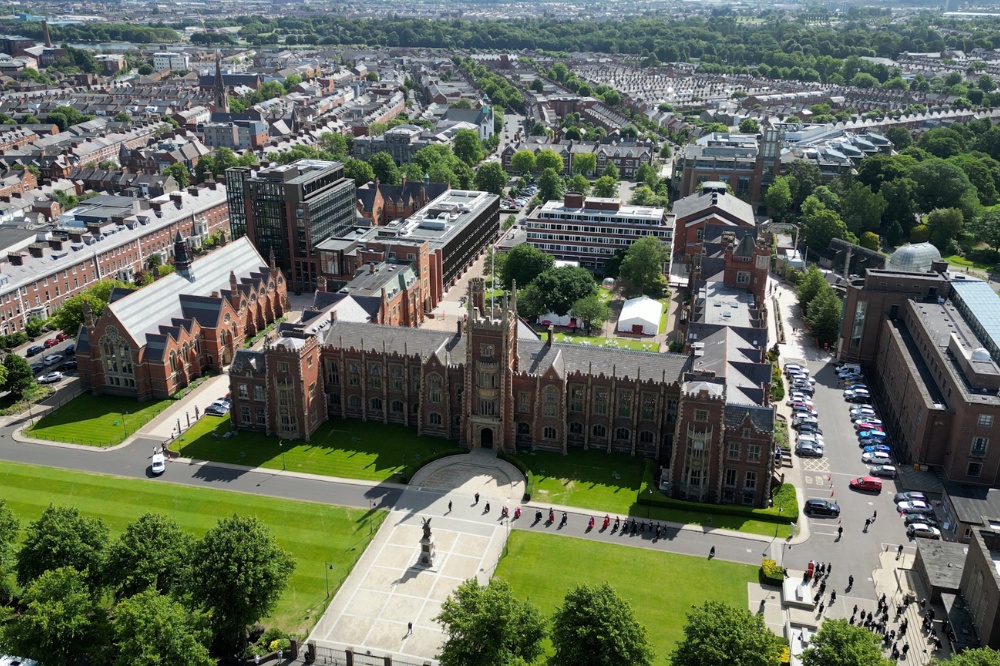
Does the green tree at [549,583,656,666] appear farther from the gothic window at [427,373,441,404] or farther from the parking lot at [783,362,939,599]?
the gothic window at [427,373,441,404]

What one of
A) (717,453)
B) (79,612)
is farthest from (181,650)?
(717,453)

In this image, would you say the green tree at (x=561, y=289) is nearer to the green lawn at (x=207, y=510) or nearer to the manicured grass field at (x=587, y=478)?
the manicured grass field at (x=587, y=478)

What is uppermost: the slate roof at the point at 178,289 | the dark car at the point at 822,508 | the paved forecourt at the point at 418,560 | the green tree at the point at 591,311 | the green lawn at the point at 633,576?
the slate roof at the point at 178,289

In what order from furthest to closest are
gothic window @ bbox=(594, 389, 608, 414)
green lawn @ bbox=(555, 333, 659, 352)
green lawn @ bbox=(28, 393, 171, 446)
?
green lawn @ bbox=(555, 333, 659, 352)
green lawn @ bbox=(28, 393, 171, 446)
gothic window @ bbox=(594, 389, 608, 414)

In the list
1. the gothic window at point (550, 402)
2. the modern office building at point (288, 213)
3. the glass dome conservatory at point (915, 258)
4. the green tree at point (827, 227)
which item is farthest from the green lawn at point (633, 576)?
the green tree at point (827, 227)

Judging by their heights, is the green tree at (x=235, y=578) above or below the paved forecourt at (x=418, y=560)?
above

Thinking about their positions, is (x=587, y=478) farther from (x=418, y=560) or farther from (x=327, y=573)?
(x=327, y=573)

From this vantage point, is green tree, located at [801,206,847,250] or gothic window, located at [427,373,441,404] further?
green tree, located at [801,206,847,250]

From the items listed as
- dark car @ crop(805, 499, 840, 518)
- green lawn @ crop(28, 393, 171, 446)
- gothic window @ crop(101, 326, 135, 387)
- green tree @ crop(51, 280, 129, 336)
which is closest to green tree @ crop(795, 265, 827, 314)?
dark car @ crop(805, 499, 840, 518)
